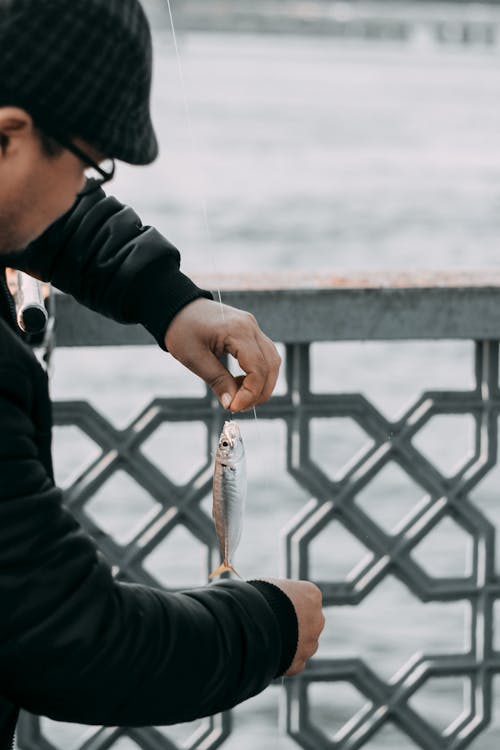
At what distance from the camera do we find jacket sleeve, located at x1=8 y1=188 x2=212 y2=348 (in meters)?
2.16

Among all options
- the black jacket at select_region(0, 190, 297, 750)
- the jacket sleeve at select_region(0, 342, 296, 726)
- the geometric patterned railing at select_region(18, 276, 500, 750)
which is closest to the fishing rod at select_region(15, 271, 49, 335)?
the black jacket at select_region(0, 190, 297, 750)

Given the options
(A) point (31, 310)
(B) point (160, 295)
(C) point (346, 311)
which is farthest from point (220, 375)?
(C) point (346, 311)

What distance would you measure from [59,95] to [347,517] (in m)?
1.64

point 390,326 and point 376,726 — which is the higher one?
point 390,326

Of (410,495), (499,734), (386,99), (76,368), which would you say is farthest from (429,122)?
(499,734)

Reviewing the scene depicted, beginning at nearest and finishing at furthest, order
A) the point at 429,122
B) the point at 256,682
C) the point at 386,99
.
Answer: the point at 256,682 → the point at 429,122 → the point at 386,99

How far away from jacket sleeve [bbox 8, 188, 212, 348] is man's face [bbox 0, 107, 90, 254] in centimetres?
54

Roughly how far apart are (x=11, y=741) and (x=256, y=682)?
0.27 metres

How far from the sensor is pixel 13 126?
5.02ft

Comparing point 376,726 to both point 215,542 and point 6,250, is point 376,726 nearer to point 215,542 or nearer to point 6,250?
point 215,542

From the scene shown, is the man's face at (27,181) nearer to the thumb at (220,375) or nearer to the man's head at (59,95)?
the man's head at (59,95)

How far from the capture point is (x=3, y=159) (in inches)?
60.6

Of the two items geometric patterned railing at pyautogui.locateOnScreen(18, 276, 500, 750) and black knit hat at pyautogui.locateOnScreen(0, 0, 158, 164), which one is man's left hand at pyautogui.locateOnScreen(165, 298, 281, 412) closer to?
black knit hat at pyautogui.locateOnScreen(0, 0, 158, 164)

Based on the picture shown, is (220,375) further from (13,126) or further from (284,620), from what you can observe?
(13,126)
